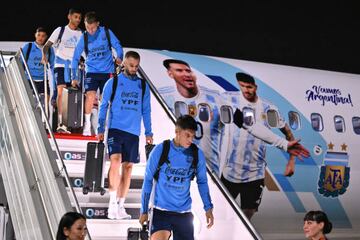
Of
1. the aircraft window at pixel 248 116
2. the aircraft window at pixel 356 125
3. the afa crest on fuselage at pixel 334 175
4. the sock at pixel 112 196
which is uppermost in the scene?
the sock at pixel 112 196

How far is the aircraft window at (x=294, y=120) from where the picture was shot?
49.8 ft

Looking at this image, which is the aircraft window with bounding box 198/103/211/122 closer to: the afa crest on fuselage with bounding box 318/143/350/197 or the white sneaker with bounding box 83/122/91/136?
the afa crest on fuselage with bounding box 318/143/350/197

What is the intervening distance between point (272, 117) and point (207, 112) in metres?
1.61

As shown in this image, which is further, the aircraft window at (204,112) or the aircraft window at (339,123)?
the aircraft window at (339,123)

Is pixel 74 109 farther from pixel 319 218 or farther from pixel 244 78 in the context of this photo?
pixel 244 78

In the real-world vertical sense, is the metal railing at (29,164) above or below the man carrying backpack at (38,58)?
above

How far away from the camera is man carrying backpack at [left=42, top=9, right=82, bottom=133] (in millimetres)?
10766

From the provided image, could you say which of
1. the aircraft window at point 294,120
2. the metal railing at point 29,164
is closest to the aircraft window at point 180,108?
the aircraft window at point 294,120

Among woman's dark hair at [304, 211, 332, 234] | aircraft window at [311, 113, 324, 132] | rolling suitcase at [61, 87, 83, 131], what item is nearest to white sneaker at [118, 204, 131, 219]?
woman's dark hair at [304, 211, 332, 234]

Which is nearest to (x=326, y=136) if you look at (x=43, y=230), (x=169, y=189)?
(x=169, y=189)

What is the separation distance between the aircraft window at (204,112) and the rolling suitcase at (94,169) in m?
6.14

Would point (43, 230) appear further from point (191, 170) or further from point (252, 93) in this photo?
point (252, 93)

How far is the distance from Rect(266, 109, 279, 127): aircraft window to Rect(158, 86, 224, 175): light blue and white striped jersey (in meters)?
1.14

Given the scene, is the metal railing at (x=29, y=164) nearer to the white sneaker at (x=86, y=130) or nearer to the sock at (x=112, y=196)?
the sock at (x=112, y=196)
